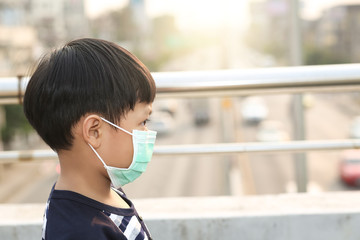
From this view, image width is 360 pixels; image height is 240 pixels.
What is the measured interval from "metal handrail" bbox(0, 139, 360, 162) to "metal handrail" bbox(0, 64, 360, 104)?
24 cm

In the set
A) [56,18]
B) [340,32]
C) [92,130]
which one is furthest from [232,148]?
[340,32]

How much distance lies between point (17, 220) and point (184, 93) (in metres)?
0.71

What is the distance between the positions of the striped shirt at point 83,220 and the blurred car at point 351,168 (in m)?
20.6

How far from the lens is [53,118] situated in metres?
0.98

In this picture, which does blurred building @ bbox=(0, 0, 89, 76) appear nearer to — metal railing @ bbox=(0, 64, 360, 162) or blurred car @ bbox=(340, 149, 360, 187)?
blurred car @ bbox=(340, 149, 360, 187)

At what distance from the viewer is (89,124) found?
986 mm

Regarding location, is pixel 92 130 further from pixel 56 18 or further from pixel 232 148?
pixel 56 18

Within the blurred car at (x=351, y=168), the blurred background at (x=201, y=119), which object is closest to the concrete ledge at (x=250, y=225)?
the blurred background at (x=201, y=119)

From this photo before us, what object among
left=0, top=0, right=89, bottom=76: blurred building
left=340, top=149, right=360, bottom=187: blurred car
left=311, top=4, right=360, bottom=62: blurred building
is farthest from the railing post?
left=311, top=4, right=360, bottom=62: blurred building

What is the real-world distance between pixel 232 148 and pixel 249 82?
30 cm

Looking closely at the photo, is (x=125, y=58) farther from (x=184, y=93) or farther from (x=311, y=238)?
(x=311, y=238)

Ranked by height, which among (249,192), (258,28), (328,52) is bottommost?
(249,192)

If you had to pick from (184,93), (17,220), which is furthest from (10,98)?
(184,93)

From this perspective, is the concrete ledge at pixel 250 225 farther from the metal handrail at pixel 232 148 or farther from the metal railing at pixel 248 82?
the metal railing at pixel 248 82
